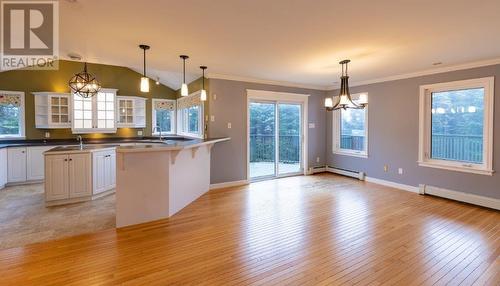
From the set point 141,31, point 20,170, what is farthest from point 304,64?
point 20,170

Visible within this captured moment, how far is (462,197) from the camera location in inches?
169

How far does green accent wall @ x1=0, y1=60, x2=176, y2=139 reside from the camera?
5940mm

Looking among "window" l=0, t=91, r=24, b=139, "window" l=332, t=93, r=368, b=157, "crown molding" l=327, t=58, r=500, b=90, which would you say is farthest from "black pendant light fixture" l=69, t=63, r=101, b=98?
"crown molding" l=327, t=58, r=500, b=90

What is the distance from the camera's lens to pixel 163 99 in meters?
7.53

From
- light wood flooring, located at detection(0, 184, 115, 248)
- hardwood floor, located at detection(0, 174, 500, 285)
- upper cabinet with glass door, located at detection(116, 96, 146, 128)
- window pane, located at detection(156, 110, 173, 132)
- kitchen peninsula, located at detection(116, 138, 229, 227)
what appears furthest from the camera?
window pane, located at detection(156, 110, 173, 132)

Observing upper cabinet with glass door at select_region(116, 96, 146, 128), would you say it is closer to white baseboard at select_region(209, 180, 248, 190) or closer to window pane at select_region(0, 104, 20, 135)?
window pane at select_region(0, 104, 20, 135)

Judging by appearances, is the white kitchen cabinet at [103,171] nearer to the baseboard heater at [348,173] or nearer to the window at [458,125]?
the baseboard heater at [348,173]

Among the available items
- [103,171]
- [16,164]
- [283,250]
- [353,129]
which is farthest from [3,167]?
[353,129]

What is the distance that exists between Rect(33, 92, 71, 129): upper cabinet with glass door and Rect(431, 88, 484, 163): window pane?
8.33 meters

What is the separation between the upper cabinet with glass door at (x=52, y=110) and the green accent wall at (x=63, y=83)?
0.40 ft

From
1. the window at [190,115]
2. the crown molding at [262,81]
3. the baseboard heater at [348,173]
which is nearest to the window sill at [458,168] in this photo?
the baseboard heater at [348,173]

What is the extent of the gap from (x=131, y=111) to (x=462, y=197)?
25.7ft

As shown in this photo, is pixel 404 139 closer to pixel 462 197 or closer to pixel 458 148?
pixel 458 148

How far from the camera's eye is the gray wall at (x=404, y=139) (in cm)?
405
